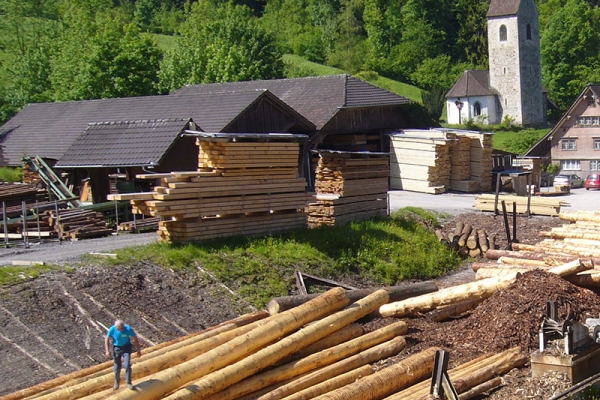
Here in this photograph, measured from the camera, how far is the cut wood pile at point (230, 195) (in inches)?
802

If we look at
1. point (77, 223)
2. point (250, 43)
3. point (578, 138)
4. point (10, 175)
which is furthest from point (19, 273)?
point (578, 138)

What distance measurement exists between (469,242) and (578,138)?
3016 cm

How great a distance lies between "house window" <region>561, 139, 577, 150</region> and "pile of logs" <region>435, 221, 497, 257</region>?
2907 cm

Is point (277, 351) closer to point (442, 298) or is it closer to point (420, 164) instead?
point (442, 298)

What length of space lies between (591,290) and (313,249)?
739 cm

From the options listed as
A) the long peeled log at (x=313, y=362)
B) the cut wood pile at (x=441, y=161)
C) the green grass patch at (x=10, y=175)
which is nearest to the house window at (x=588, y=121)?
the cut wood pile at (x=441, y=161)

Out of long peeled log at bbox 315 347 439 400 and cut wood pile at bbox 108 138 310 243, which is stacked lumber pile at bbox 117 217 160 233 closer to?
cut wood pile at bbox 108 138 310 243

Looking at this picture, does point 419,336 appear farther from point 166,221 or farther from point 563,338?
point 166,221

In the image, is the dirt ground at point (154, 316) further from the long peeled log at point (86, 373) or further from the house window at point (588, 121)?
the house window at point (588, 121)

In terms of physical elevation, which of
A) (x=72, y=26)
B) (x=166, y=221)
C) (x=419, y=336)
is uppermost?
(x=72, y=26)

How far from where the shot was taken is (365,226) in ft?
81.1

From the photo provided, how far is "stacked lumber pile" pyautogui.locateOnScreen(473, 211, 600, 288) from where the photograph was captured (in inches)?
670

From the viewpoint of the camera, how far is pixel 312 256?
70.7 feet

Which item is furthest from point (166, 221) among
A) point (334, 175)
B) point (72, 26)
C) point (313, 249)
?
point (72, 26)
